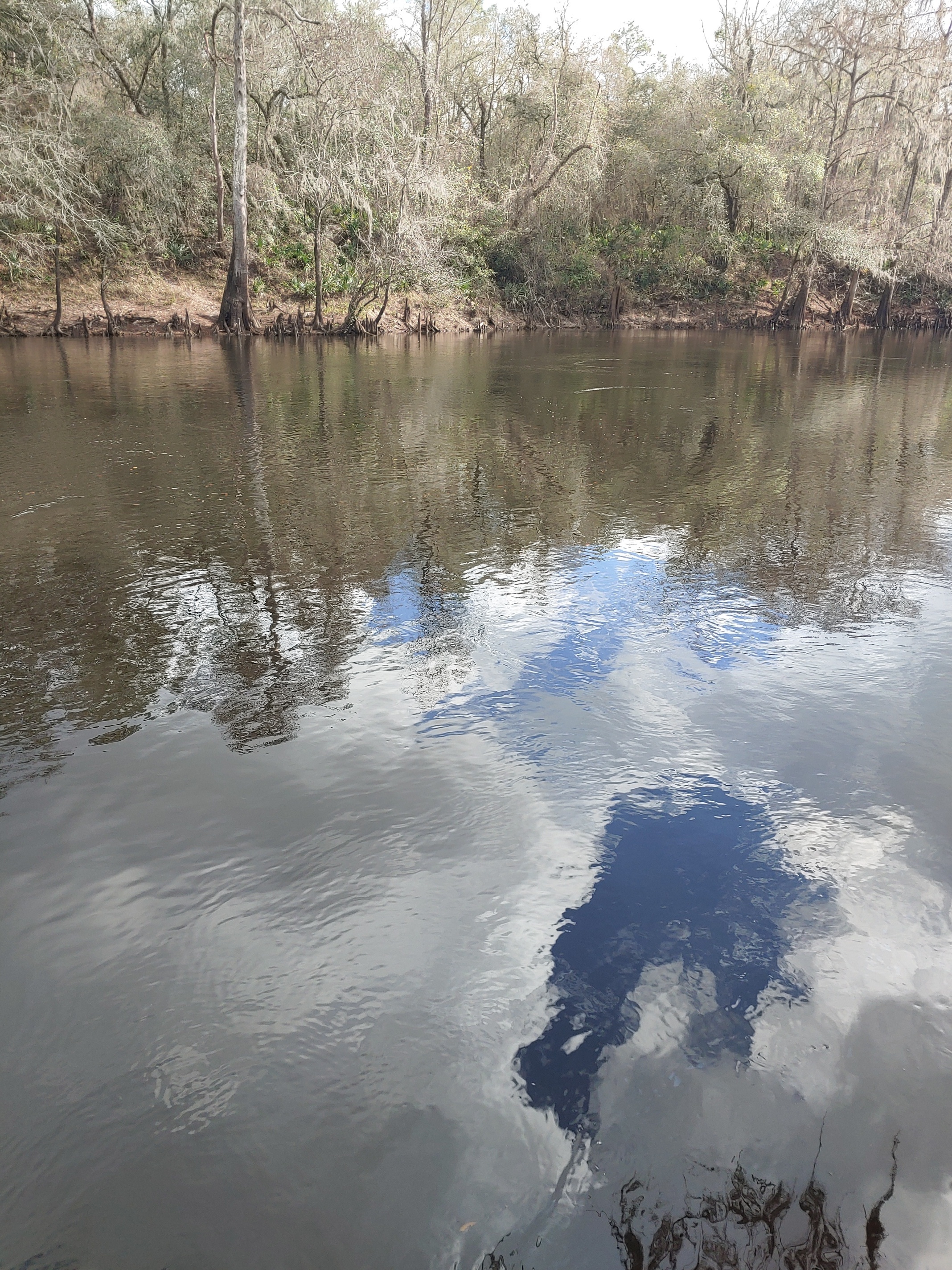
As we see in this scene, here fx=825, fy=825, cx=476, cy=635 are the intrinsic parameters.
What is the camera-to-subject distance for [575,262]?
37688 mm

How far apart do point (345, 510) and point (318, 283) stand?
69.9 ft

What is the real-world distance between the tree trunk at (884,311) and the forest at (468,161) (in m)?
0.18

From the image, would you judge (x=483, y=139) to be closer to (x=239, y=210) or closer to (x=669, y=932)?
(x=239, y=210)

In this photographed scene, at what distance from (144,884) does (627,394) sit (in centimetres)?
1381

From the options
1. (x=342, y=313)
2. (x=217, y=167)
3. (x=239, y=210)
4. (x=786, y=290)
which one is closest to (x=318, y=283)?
(x=342, y=313)

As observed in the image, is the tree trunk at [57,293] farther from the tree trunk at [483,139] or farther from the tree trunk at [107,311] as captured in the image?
the tree trunk at [483,139]

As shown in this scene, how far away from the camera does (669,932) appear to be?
266 cm

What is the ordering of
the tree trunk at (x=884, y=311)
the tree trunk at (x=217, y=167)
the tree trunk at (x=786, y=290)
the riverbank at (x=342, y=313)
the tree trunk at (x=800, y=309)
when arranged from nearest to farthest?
1. the riverbank at (x=342, y=313)
2. the tree trunk at (x=217, y=167)
3. the tree trunk at (x=786, y=290)
4. the tree trunk at (x=800, y=309)
5. the tree trunk at (x=884, y=311)

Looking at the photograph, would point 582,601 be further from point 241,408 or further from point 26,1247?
point 241,408

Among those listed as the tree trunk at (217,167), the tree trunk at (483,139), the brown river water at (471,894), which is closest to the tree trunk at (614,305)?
the tree trunk at (483,139)

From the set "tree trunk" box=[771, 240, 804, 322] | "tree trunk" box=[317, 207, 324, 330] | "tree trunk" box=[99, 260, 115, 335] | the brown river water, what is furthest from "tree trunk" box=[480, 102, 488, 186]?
the brown river water

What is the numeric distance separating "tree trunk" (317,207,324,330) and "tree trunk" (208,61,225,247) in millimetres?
3163

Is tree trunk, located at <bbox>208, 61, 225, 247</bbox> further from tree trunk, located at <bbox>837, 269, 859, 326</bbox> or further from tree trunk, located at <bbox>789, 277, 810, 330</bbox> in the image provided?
tree trunk, located at <bbox>837, 269, 859, 326</bbox>

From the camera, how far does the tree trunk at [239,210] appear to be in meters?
22.5
